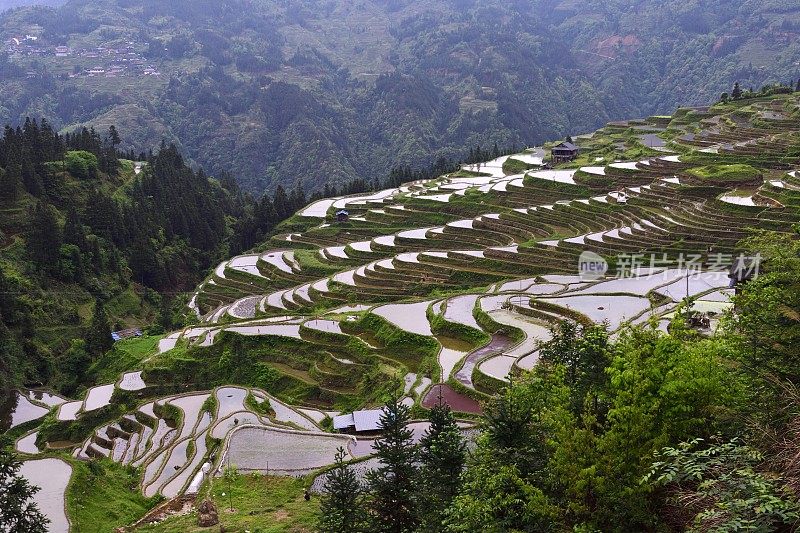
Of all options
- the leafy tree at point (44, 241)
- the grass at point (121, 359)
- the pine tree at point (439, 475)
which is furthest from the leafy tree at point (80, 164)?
the pine tree at point (439, 475)

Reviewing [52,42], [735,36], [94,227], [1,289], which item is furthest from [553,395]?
[52,42]

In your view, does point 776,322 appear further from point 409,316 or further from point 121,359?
point 121,359

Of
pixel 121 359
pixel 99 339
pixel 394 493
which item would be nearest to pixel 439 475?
pixel 394 493

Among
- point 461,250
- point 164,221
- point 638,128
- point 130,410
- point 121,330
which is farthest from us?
point 638,128

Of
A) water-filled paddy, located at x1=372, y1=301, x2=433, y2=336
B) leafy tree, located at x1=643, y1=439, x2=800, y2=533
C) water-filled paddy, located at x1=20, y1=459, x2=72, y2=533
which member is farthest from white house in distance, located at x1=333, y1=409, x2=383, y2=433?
leafy tree, located at x1=643, y1=439, x2=800, y2=533

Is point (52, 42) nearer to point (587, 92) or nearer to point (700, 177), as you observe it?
point (587, 92)

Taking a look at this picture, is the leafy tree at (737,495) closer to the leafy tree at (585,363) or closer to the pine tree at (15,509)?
the leafy tree at (585,363)
